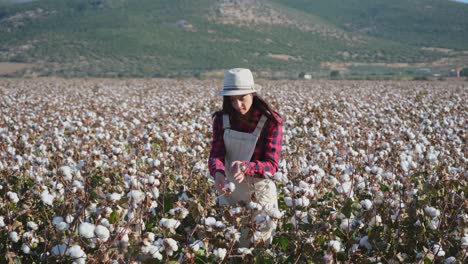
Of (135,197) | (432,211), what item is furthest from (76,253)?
(432,211)

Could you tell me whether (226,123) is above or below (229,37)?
above

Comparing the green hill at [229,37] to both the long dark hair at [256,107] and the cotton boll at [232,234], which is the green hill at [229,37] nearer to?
the long dark hair at [256,107]

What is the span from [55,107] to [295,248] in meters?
10.5

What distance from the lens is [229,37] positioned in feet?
298

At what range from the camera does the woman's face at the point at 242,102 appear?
11.0 feet

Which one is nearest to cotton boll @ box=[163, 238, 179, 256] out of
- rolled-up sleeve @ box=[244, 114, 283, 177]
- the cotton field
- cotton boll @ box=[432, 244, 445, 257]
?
the cotton field

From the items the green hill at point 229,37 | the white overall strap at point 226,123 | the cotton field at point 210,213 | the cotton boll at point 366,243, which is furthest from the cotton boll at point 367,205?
the green hill at point 229,37

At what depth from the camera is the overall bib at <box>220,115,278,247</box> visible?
11.3 ft

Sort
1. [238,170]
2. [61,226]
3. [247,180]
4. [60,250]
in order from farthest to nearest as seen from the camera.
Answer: [247,180] → [238,170] → [61,226] → [60,250]

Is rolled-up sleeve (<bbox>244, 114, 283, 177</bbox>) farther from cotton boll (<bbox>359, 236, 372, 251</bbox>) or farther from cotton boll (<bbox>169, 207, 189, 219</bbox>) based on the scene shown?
cotton boll (<bbox>359, 236, 372, 251</bbox>)

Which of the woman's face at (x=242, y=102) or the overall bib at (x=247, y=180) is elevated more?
the woman's face at (x=242, y=102)

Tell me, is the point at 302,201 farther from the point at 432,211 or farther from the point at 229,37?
the point at 229,37

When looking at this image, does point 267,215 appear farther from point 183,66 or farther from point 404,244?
point 183,66

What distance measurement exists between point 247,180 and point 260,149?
0.23 metres
